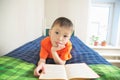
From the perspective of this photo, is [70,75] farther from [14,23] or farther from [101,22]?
[101,22]

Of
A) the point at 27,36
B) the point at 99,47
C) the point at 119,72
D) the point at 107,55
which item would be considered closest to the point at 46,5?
the point at 27,36

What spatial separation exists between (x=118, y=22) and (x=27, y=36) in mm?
1760

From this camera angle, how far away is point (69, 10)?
7.89ft

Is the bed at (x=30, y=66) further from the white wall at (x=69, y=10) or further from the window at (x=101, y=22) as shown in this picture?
the window at (x=101, y=22)

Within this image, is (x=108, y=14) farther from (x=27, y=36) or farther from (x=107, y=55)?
(x=27, y=36)

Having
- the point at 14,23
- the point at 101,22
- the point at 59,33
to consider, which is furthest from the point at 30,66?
the point at 101,22

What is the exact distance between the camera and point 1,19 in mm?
1056

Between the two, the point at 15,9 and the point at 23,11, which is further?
the point at 23,11

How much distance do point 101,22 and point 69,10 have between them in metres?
0.84

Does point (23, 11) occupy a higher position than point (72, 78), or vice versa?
point (23, 11)

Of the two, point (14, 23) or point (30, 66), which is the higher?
point (14, 23)

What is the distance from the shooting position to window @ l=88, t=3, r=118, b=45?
9.29 ft

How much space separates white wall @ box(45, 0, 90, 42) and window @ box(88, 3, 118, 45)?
0.46 metres

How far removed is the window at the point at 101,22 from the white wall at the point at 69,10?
1.52 ft
